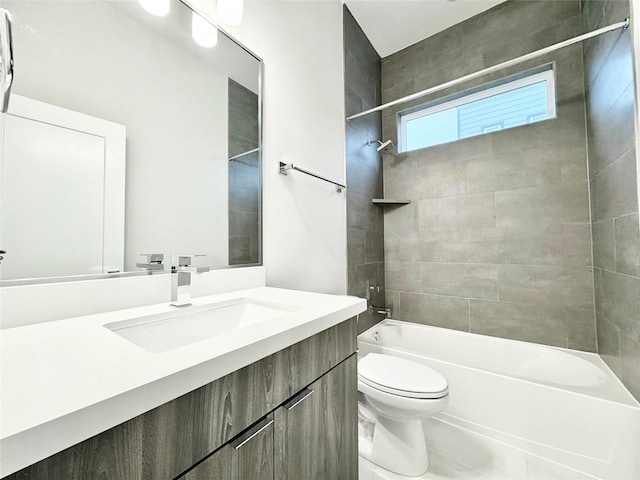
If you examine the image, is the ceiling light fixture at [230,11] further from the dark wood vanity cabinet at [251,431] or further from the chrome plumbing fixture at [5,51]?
the dark wood vanity cabinet at [251,431]

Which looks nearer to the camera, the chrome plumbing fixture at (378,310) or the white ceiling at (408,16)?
the white ceiling at (408,16)

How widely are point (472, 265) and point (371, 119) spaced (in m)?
1.49

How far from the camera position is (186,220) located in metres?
1.04

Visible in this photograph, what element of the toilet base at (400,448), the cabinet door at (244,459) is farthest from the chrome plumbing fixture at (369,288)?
the cabinet door at (244,459)

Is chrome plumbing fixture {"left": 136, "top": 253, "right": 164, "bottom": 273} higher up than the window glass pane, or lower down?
lower down

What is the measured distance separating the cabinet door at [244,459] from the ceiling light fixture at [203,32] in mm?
1363

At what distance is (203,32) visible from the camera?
3.66ft

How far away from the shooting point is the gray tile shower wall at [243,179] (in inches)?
47.9

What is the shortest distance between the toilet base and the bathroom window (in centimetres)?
209

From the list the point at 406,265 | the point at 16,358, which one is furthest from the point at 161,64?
the point at 406,265

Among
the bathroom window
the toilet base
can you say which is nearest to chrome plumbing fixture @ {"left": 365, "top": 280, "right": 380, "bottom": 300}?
the toilet base

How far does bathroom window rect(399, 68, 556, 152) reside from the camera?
1979mm

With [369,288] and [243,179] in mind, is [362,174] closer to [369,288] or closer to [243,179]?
[369,288]

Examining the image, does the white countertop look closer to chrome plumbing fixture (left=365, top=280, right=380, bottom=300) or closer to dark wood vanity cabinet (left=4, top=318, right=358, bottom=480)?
dark wood vanity cabinet (left=4, top=318, right=358, bottom=480)
